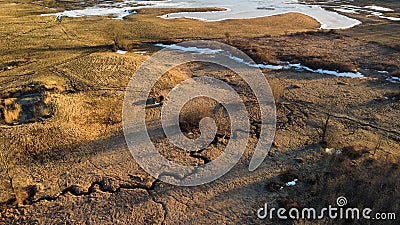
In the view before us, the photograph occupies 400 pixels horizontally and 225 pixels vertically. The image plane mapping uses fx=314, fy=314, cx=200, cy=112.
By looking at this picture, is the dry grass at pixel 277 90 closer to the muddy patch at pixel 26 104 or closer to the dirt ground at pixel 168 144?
the dirt ground at pixel 168 144

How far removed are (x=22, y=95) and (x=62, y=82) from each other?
1987 millimetres

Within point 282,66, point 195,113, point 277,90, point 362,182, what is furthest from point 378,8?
point 362,182

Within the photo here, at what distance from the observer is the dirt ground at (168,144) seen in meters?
8.52

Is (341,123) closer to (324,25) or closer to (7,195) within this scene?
(7,195)

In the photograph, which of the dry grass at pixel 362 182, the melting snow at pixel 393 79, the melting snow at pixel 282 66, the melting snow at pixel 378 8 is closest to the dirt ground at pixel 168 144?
the dry grass at pixel 362 182

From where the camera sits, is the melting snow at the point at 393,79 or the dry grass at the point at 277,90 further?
the melting snow at the point at 393,79

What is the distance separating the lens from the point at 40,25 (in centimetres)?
2988

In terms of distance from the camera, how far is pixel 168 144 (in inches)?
440

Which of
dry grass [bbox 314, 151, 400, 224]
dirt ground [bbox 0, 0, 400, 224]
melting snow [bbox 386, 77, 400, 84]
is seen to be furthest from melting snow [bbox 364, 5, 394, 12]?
dry grass [bbox 314, 151, 400, 224]

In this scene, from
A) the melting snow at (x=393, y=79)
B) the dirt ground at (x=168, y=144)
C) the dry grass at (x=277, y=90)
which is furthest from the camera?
the melting snow at (x=393, y=79)

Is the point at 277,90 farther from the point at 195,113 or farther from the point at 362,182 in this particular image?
the point at 362,182

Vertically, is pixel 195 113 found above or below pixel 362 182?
above

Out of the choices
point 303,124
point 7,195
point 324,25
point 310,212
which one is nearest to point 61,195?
point 7,195

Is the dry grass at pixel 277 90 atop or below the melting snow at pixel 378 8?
below
